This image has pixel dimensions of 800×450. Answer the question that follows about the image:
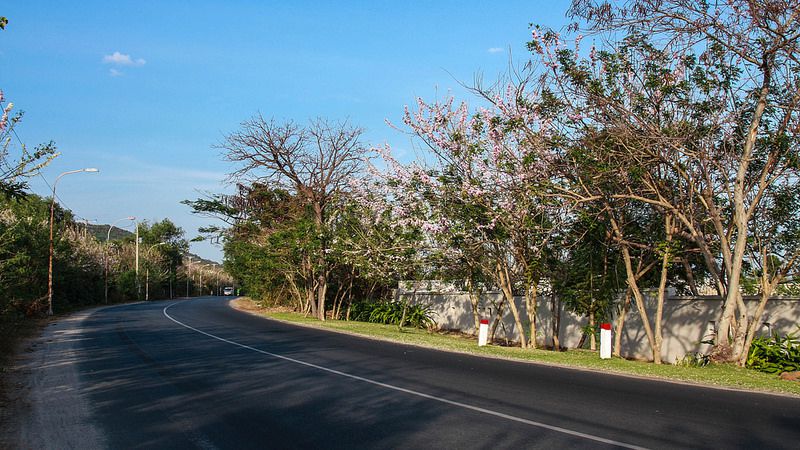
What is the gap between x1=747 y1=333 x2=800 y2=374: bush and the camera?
14.6 meters

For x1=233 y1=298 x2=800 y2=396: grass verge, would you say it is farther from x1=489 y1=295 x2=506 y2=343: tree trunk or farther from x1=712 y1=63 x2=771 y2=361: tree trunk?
x1=489 y1=295 x2=506 y2=343: tree trunk

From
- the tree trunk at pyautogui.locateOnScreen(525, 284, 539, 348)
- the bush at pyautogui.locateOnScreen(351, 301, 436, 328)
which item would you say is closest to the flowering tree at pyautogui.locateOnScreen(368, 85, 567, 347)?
the tree trunk at pyautogui.locateOnScreen(525, 284, 539, 348)

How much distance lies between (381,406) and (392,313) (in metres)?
25.0

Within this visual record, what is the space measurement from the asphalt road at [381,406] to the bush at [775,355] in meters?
3.78

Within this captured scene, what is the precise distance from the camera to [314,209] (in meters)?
34.2

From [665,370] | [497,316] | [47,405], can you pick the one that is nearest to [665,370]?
[665,370]

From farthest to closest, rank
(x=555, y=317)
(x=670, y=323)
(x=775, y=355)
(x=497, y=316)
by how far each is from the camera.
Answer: (x=497, y=316) → (x=555, y=317) → (x=670, y=323) → (x=775, y=355)

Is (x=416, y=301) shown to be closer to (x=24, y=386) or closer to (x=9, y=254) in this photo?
(x=9, y=254)

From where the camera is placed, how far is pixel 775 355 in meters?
14.9

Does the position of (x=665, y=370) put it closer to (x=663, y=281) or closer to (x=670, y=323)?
(x=663, y=281)

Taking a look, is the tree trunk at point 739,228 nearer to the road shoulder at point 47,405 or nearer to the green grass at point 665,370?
the green grass at point 665,370

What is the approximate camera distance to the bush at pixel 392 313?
32344 millimetres

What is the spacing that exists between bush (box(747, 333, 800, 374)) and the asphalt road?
3.78 meters

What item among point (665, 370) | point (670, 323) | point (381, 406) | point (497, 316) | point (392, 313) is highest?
point (670, 323)
